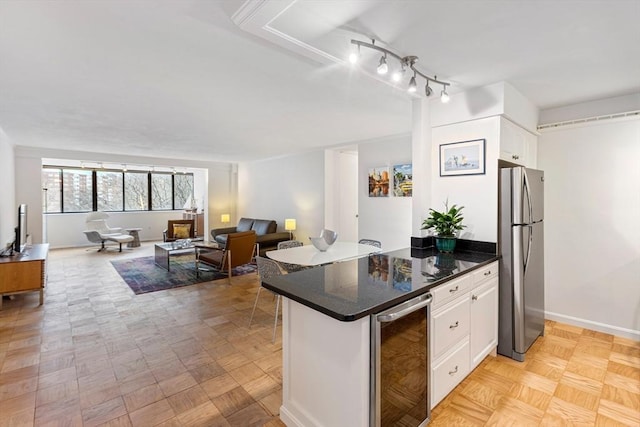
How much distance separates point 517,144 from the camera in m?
3.03

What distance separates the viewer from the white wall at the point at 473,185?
2738 mm

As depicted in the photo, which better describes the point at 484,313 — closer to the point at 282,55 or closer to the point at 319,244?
the point at 319,244

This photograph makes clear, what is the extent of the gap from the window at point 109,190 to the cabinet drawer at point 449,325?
408 inches

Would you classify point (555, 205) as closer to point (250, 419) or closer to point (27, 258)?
Answer: point (250, 419)

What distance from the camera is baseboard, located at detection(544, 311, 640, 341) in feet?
Answer: 9.88

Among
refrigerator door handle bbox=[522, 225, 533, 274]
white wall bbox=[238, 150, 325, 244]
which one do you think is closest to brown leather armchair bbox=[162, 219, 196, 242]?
white wall bbox=[238, 150, 325, 244]

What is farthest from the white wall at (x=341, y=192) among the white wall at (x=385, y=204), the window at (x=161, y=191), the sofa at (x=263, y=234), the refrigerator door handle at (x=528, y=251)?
the window at (x=161, y=191)

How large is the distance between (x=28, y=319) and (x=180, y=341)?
2065 millimetres

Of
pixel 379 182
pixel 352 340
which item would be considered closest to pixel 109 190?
pixel 379 182

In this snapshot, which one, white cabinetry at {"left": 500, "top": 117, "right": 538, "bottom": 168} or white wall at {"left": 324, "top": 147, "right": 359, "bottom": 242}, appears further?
white wall at {"left": 324, "top": 147, "right": 359, "bottom": 242}

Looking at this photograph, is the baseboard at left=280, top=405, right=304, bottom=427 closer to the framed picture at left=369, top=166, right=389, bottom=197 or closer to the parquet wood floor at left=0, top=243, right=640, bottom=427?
the parquet wood floor at left=0, top=243, right=640, bottom=427

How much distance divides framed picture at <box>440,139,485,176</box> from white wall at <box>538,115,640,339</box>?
126 cm

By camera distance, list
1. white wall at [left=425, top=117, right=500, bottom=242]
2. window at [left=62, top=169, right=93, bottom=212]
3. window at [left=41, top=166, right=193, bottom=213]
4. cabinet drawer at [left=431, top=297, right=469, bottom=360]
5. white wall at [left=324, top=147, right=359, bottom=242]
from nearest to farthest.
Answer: cabinet drawer at [left=431, top=297, right=469, bottom=360], white wall at [left=425, top=117, right=500, bottom=242], white wall at [left=324, top=147, right=359, bottom=242], window at [left=41, top=166, right=193, bottom=213], window at [left=62, top=169, right=93, bottom=212]

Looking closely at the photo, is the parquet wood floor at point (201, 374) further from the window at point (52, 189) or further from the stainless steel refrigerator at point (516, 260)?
the window at point (52, 189)
